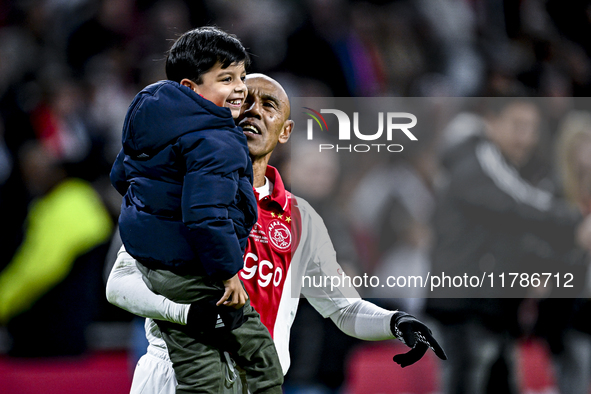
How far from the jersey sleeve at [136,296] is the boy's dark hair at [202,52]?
50 centimetres

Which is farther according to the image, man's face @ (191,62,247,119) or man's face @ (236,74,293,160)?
man's face @ (236,74,293,160)

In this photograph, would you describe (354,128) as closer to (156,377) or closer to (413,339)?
(413,339)

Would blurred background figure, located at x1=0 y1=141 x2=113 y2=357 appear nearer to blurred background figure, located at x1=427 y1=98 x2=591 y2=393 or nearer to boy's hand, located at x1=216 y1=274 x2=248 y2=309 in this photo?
blurred background figure, located at x1=427 y1=98 x2=591 y2=393

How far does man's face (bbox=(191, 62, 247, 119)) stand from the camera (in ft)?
5.62

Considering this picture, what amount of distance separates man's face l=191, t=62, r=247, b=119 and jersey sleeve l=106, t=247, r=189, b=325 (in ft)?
1.53

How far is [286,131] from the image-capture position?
209 centimetres

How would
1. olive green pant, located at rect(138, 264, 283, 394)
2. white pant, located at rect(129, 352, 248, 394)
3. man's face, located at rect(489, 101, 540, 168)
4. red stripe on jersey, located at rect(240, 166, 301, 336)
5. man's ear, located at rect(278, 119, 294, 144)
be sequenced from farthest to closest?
man's face, located at rect(489, 101, 540, 168), man's ear, located at rect(278, 119, 294, 144), red stripe on jersey, located at rect(240, 166, 301, 336), white pant, located at rect(129, 352, 248, 394), olive green pant, located at rect(138, 264, 283, 394)

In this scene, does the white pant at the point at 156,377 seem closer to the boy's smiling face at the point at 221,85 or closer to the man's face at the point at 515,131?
the boy's smiling face at the point at 221,85

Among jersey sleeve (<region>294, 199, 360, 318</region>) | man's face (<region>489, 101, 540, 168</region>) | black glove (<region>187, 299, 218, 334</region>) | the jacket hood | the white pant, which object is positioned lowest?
the white pant

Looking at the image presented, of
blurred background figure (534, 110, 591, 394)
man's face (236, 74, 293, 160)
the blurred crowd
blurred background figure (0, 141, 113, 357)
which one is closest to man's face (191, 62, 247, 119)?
man's face (236, 74, 293, 160)

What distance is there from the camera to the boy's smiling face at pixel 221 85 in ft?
5.62

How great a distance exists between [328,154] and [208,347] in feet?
2.86

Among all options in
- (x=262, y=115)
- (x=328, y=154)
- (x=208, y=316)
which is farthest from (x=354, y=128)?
(x=208, y=316)

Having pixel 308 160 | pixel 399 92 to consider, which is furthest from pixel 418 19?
pixel 308 160
